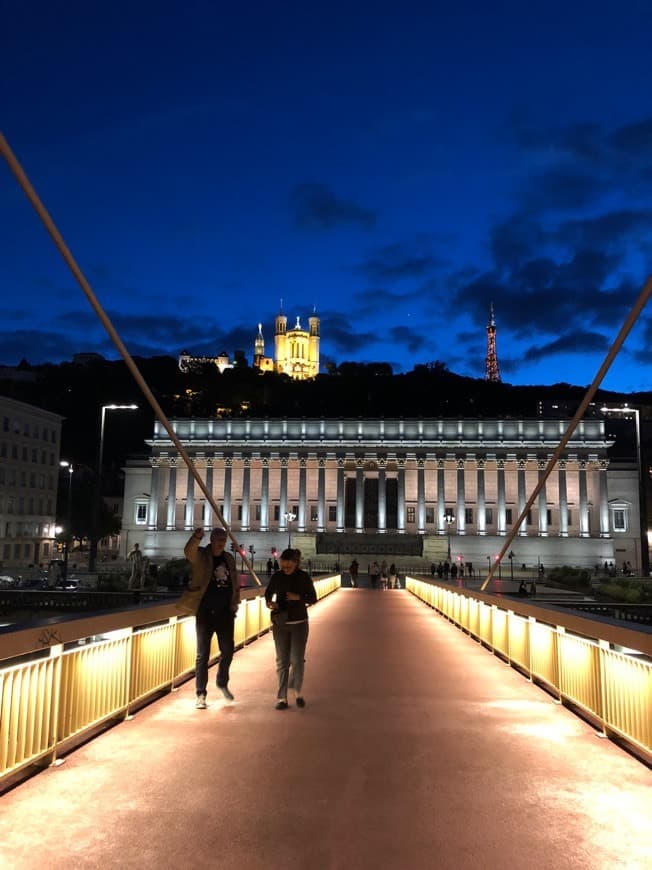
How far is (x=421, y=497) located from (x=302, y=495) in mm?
13512

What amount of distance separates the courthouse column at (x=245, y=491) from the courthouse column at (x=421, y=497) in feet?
63.6

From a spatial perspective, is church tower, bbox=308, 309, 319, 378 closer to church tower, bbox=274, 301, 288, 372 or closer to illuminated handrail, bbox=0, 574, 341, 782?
church tower, bbox=274, 301, 288, 372

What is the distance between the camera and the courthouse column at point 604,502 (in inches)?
3246

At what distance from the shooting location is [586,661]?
892 cm

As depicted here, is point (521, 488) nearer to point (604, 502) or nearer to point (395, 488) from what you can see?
point (604, 502)

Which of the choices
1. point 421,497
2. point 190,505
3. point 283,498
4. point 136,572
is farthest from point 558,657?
point 283,498

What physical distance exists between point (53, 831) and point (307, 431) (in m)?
86.6

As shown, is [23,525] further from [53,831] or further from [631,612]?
[53,831]

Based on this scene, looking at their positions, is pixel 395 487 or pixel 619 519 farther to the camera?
pixel 395 487

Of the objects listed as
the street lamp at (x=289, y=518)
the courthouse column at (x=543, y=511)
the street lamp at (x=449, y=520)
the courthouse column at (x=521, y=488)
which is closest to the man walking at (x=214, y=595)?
the street lamp at (x=449, y=520)

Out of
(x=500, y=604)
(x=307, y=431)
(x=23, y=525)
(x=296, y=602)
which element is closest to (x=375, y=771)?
(x=296, y=602)

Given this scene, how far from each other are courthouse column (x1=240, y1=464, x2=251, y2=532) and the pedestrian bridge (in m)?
77.3

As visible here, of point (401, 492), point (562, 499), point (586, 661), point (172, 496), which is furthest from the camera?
point (172, 496)

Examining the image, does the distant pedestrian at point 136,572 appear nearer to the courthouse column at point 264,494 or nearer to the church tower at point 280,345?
the courthouse column at point 264,494
